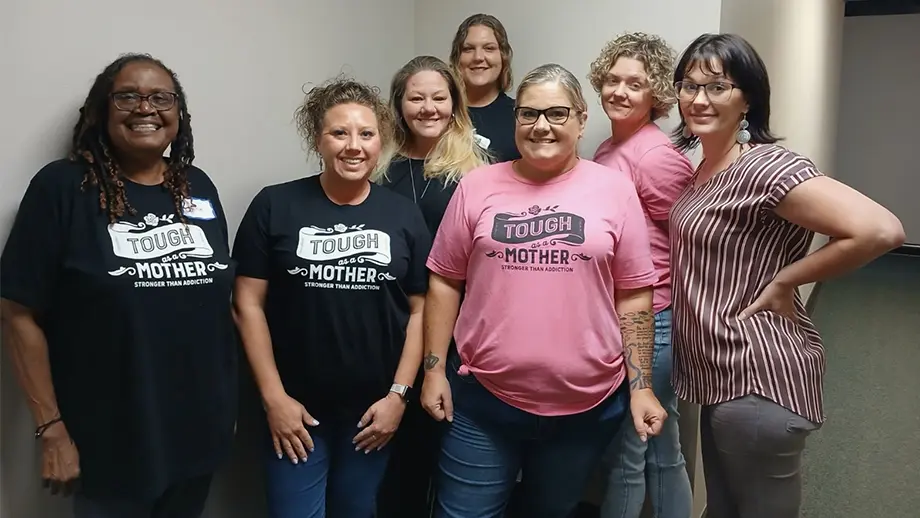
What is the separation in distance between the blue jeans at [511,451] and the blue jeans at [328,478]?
0.19m

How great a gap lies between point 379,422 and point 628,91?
1108 millimetres

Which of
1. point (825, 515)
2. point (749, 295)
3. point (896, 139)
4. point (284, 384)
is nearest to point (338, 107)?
point (284, 384)

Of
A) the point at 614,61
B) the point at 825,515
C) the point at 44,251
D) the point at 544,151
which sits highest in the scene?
the point at 614,61

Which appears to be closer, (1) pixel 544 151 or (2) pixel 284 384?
(1) pixel 544 151

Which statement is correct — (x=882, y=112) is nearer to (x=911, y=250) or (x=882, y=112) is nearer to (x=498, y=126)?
(x=911, y=250)

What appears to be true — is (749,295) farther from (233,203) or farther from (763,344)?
(233,203)

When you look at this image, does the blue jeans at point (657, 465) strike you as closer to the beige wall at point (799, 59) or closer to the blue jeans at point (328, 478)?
the blue jeans at point (328, 478)

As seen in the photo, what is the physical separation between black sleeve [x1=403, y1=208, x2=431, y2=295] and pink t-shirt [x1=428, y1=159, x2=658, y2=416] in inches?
4.3

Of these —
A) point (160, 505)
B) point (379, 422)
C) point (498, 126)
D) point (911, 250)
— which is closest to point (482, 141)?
point (498, 126)

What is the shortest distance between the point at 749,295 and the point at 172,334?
3.91ft

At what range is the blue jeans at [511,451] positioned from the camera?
1648mm

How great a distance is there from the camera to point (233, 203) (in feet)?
6.57

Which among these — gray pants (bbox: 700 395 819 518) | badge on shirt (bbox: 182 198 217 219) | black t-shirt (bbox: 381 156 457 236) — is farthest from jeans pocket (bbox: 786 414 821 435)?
badge on shirt (bbox: 182 198 217 219)

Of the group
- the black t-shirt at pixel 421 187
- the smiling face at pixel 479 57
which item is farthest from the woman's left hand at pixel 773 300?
the smiling face at pixel 479 57
